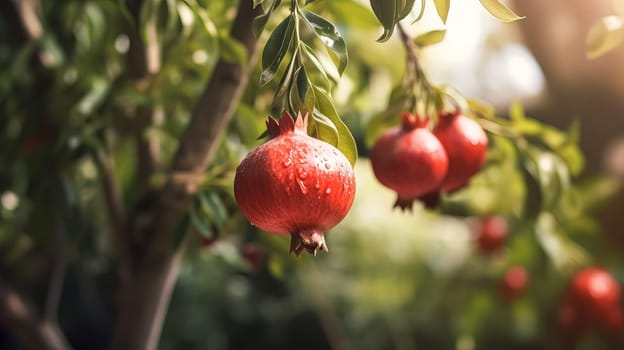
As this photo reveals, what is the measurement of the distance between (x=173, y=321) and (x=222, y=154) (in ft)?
4.35

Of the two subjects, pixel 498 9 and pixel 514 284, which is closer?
pixel 498 9

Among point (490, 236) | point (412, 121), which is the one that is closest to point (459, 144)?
point (412, 121)

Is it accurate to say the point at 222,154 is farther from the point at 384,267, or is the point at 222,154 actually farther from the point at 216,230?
the point at 384,267

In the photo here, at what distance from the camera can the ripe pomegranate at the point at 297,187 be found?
44cm

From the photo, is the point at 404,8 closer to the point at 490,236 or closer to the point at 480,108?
the point at 480,108

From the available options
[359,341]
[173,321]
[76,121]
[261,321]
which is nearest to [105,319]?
[173,321]

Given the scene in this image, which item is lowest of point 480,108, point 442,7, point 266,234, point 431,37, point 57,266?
point 57,266

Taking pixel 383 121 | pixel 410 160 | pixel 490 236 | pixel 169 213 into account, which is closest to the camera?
pixel 410 160

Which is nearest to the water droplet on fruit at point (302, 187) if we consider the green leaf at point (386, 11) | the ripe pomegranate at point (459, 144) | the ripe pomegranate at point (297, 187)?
the ripe pomegranate at point (297, 187)

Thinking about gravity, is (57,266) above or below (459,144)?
below

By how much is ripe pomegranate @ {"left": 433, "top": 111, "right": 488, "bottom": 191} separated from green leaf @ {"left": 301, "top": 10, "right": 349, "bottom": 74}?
177 mm

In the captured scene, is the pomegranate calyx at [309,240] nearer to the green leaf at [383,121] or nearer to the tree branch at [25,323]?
the green leaf at [383,121]

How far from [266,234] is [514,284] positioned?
2.09 feet

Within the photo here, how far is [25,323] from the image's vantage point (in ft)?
3.43
